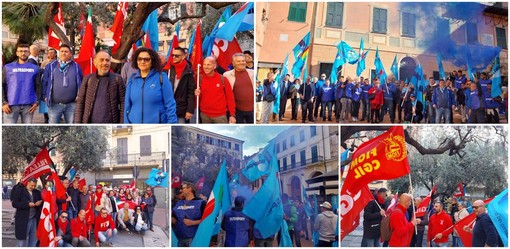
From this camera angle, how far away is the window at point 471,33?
290 inches

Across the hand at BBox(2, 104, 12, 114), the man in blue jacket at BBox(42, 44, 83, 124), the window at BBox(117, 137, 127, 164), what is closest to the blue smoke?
the window at BBox(117, 137, 127, 164)

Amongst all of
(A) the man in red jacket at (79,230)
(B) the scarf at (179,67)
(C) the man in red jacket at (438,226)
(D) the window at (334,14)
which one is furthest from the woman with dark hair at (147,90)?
(C) the man in red jacket at (438,226)

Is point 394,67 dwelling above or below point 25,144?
above

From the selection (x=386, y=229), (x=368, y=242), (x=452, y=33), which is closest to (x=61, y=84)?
(x=368, y=242)

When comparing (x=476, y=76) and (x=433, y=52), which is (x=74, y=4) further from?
(x=476, y=76)

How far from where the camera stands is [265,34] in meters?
7.06

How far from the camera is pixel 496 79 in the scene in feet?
24.3

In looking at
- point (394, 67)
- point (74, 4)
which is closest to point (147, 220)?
point (74, 4)

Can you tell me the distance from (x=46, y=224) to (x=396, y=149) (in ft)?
14.8

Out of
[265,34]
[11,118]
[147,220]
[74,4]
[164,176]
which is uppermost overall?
[74,4]

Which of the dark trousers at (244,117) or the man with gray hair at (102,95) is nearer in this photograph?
the man with gray hair at (102,95)

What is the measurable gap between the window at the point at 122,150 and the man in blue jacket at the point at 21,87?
1.09 m

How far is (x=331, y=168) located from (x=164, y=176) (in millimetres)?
2126

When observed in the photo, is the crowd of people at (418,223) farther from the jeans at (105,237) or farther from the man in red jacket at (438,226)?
the jeans at (105,237)
